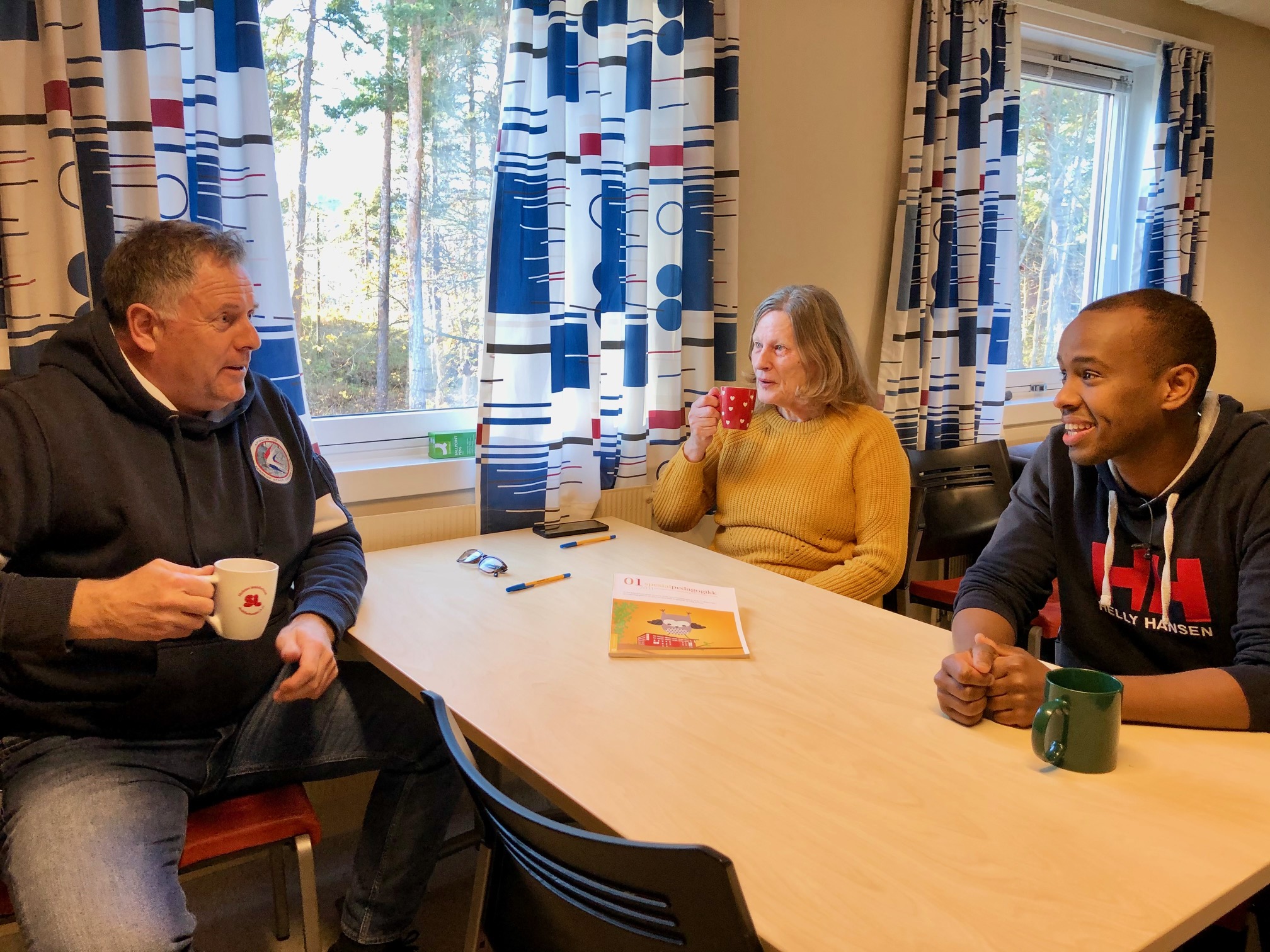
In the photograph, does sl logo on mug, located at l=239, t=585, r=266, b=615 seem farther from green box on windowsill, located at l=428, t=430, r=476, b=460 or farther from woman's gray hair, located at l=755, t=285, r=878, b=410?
woman's gray hair, located at l=755, t=285, r=878, b=410

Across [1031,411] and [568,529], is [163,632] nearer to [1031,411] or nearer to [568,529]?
[568,529]

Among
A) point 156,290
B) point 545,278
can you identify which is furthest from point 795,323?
point 156,290

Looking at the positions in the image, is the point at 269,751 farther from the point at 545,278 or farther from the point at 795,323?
the point at 795,323

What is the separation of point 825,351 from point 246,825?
149 cm

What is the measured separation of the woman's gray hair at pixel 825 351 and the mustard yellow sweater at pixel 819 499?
44mm

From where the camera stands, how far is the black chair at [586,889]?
2.47ft

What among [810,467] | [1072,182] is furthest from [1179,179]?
[810,467]

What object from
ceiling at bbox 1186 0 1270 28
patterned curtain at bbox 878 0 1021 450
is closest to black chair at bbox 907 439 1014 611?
patterned curtain at bbox 878 0 1021 450

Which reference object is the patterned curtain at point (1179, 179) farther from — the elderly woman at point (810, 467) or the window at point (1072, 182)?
the elderly woman at point (810, 467)

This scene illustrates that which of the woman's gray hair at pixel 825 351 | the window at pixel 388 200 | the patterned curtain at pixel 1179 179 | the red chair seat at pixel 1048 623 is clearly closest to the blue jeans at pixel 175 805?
the window at pixel 388 200

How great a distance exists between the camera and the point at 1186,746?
3.71 feet

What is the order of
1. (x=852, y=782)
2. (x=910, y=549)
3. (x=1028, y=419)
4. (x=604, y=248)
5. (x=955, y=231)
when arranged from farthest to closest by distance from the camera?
(x=1028, y=419) < (x=955, y=231) < (x=910, y=549) < (x=604, y=248) < (x=852, y=782)

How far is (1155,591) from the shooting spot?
4.67 ft

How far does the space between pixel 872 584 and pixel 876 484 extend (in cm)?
22
